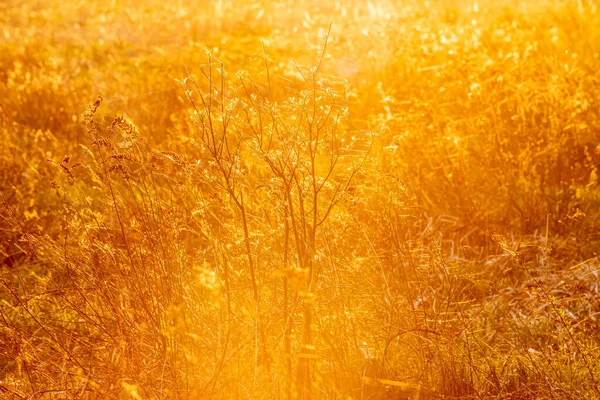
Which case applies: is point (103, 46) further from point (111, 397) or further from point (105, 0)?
point (111, 397)

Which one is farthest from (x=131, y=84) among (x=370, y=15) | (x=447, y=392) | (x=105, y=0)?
(x=105, y=0)

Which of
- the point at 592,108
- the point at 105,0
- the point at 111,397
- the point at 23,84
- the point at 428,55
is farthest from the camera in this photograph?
the point at 105,0

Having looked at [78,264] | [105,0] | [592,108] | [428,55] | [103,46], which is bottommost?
Answer: [78,264]

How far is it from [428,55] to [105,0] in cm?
928

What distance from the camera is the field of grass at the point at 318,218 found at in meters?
2.25

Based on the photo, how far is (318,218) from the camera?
8.16 feet

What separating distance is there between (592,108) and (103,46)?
599 centimetres

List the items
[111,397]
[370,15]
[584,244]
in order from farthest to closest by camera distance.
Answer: [370,15] → [584,244] → [111,397]

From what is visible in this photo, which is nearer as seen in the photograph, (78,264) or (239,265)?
(78,264)

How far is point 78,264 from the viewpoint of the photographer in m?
2.39

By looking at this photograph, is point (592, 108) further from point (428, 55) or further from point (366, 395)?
point (366, 395)

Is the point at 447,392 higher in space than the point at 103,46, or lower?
lower

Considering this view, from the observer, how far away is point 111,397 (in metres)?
2.22

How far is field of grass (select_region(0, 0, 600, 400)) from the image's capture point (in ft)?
7.38
